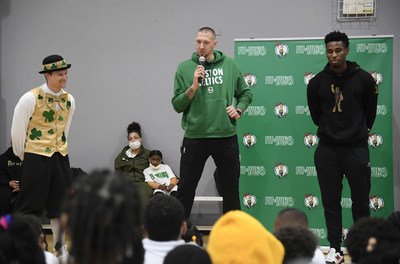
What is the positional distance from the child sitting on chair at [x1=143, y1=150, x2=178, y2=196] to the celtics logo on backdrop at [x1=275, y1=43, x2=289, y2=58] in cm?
188

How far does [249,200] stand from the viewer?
17.0 ft

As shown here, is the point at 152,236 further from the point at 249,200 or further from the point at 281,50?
the point at 281,50

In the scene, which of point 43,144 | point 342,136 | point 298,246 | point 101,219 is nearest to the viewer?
point 101,219

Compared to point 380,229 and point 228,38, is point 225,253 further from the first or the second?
point 228,38

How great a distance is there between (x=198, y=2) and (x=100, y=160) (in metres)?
2.36

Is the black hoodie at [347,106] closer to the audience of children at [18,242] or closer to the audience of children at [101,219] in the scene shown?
the audience of children at [18,242]

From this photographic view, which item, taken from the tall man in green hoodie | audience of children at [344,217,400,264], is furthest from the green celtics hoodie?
audience of children at [344,217,400,264]

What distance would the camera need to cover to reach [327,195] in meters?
4.02

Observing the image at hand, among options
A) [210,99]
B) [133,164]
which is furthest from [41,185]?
[133,164]

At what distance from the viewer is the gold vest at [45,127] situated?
4.05 m

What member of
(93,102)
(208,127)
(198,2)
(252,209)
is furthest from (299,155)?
(93,102)

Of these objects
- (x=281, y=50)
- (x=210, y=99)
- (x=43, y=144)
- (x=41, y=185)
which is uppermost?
(x=281, y=50)

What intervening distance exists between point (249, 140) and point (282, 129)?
37 cm

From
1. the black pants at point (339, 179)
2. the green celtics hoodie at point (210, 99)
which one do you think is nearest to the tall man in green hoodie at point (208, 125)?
the green celtics hoodie at point (210, 99)
